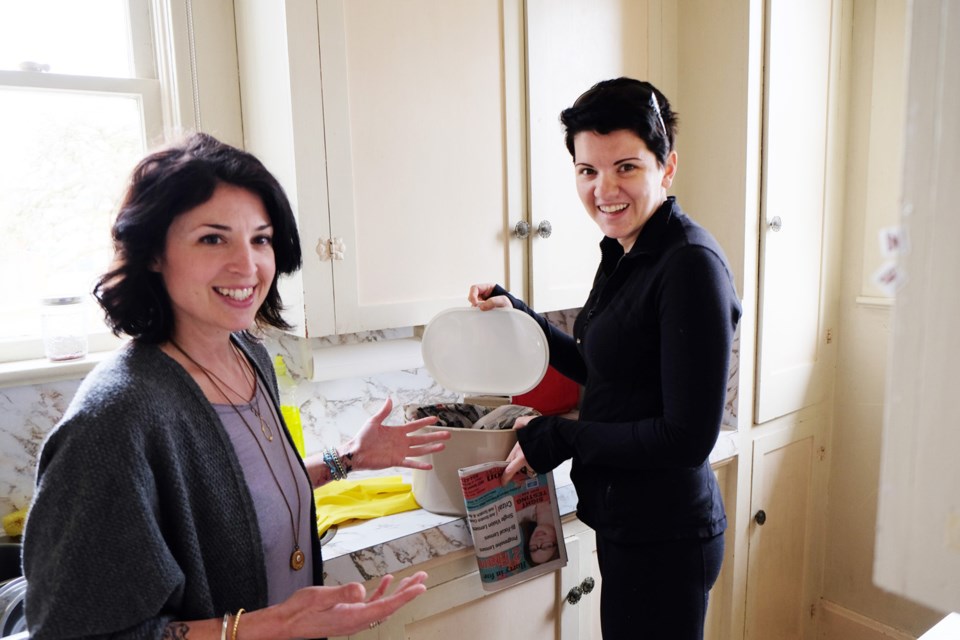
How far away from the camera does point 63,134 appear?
1.48 m

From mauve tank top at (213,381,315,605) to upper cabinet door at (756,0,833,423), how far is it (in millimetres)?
1425

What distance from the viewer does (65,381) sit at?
1425mm

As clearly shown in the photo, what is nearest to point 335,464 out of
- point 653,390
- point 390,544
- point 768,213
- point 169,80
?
point 390,544

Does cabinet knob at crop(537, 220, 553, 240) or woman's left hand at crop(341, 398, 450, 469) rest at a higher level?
cabinet knob at crop(537, 220, 553, 240)

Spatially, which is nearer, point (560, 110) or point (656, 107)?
point (656, 107)

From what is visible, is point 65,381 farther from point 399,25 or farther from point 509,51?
point 509,51

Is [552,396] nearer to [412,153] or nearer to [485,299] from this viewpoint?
[485,299]

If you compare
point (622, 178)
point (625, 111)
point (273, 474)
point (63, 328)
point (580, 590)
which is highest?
point (625, 111)

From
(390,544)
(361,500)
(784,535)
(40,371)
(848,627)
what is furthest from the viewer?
(848,627)

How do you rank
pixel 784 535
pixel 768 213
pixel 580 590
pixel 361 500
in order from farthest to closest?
pixel 784 535 < pixel 768 213 < pixel 580 590 < pixel 361 500

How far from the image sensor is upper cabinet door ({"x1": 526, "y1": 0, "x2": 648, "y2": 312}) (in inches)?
63.8

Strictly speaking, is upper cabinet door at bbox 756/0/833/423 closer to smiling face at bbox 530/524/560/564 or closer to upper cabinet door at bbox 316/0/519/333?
upper cabinet door at bbox 316/0/519/333

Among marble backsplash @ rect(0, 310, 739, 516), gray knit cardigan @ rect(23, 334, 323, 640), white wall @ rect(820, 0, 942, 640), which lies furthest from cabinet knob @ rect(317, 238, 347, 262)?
white wall @ rect(820, 0, 942, 640)

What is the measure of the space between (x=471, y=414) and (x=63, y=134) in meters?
1.09
